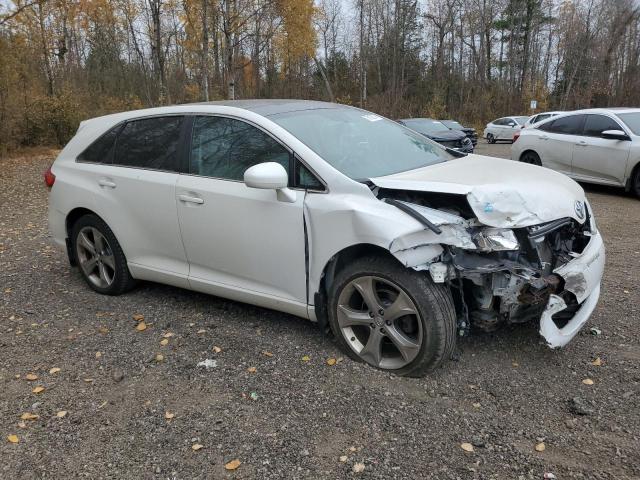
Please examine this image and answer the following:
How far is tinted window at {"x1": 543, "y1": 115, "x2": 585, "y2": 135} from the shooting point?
9578 mm

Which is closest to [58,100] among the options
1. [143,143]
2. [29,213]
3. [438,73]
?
[29,213]

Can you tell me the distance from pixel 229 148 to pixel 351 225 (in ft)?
4.02

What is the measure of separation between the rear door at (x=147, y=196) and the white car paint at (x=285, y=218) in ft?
0.04

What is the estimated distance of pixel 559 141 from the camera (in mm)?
9828

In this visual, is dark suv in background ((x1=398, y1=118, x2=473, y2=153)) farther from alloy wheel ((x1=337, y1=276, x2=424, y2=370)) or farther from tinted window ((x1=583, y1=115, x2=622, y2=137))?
alloy wheel ((x1=337, y1=276, x2=424, y2=370))

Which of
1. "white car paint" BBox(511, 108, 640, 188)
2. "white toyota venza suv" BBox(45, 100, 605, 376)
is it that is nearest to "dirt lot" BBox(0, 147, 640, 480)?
"white toyota venza suv" BBox(45, 100, 605, 376)

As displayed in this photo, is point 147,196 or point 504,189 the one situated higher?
point 504,189

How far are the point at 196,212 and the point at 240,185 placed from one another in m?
0.45

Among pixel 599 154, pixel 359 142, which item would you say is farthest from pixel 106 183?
pixel 599 154

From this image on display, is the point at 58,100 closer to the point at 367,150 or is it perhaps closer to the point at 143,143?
the point at 143,143

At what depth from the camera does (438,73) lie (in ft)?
142

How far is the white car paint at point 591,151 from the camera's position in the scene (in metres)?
8.70

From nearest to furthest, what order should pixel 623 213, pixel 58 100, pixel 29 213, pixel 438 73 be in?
1. pixel 623 213
2. pixel 29 213
3. pixel 58 100
4. pixel 438 73

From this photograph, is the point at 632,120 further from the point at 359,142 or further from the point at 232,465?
the point at 232,465
